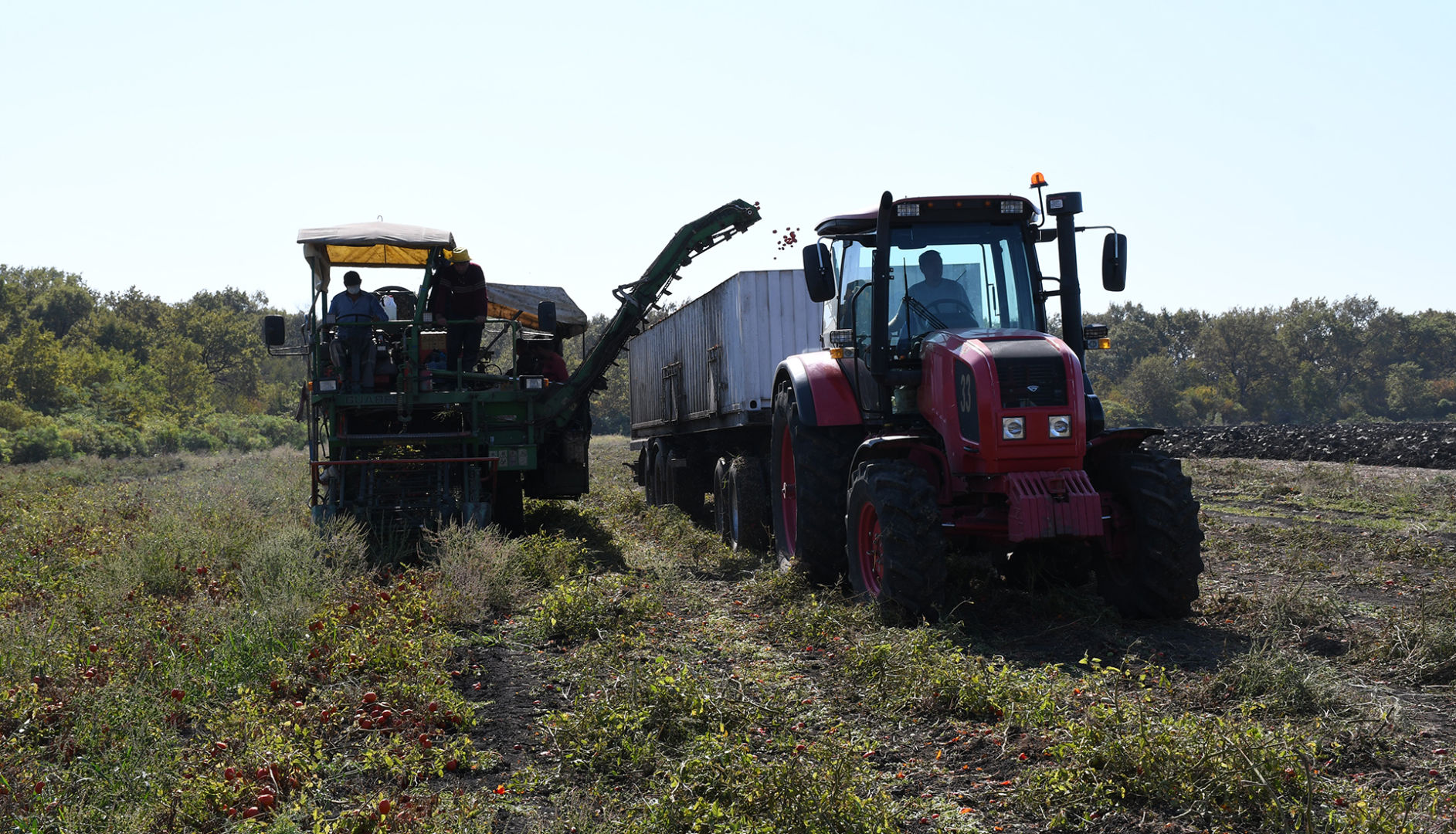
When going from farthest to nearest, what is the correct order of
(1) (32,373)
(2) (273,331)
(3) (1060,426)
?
(1) (32,373)
(2) (273,331)
(3) (1060,426)

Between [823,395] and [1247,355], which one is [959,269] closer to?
[823,395]

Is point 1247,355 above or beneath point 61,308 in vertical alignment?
beneath

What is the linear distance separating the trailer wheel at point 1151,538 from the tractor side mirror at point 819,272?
2.34 m

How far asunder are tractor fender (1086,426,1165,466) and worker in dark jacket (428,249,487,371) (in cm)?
678

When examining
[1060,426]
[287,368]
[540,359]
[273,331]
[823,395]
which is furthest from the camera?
[287,368]

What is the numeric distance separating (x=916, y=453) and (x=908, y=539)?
35.2 inches

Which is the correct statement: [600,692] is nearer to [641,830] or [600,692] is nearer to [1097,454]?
[641,830]

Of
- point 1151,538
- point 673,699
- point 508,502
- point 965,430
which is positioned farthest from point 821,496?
point 508,502

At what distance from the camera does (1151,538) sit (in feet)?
21.5

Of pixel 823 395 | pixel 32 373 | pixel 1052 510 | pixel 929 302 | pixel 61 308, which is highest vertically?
pixel 61 308

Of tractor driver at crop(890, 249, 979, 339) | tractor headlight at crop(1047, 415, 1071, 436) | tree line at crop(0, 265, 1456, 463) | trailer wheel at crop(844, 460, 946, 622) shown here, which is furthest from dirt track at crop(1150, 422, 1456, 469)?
trailer wheel at crop(844, 460, 946, 622)

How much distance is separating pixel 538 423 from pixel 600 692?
19.6ft

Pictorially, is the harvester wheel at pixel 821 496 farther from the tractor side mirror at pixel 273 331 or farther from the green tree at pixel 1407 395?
the green tree at pixel 1407 395

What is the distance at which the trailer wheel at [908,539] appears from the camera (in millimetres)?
6531
